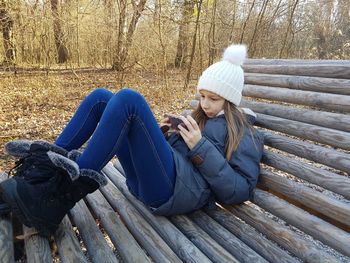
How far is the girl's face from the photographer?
2455 millimetres

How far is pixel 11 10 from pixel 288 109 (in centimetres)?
772

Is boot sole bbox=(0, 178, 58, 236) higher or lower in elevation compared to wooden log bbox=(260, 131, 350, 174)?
lower

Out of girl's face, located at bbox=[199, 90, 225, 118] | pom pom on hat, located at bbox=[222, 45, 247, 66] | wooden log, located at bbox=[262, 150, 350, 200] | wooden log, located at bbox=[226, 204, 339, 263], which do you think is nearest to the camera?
wooden log, located at bbox=[226, 204, 339, 263]

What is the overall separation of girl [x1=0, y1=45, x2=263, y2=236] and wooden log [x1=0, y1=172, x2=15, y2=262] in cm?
19

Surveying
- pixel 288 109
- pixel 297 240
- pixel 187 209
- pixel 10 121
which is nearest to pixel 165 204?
pixel 187 209

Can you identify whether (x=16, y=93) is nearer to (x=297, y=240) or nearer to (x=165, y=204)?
(x=165, y=204)

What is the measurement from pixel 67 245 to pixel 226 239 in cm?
83

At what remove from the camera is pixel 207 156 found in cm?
212

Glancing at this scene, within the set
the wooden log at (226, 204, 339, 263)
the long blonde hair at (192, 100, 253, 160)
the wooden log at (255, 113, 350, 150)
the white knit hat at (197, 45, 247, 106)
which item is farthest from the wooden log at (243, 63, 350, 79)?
the wooden log at (226, 204, 339, 263)

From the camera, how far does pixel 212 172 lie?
212cm

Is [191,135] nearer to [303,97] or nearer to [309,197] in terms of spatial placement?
[309,197]

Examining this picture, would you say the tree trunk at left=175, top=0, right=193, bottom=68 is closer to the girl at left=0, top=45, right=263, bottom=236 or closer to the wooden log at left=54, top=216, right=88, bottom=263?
the girl at left=0, top=45, right=263, bottom=236

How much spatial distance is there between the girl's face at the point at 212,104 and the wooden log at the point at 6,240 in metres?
1.36

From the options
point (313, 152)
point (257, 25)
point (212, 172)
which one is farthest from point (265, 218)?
point (257, 25)
